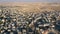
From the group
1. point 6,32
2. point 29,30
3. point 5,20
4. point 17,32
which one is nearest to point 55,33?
point 29,30

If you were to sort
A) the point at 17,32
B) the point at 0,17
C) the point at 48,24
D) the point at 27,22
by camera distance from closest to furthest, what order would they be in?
1. the point at 17,32
2. the point at 48,24
3. the point at 27,22
4. the point at 0,17

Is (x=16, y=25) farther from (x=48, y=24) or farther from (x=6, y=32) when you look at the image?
(x=48, y=24)

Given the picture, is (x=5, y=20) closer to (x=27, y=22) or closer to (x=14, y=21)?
(x=14, y=21)

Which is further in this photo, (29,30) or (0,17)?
(0,17)

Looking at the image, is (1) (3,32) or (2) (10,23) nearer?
(1) (3,32)

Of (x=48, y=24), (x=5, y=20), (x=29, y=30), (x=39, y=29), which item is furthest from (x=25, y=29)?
(x=5, y=20)

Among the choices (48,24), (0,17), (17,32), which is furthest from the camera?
(0,17)

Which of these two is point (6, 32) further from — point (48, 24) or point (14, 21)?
point (48, 24)

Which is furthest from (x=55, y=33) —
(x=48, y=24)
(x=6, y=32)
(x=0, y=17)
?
(x=0, y=17)
